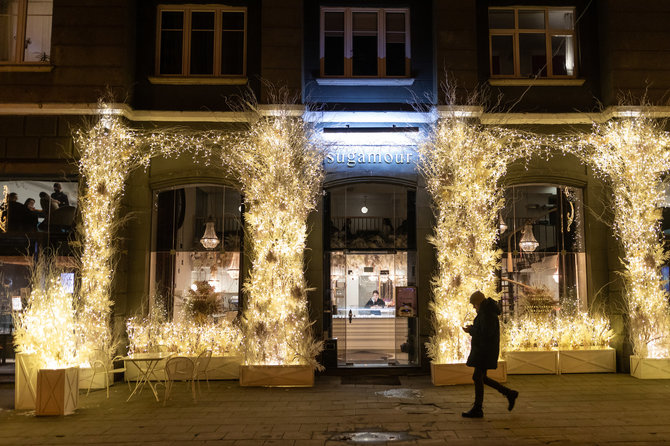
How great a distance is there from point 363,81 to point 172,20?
4.46m

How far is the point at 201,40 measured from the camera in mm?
12453

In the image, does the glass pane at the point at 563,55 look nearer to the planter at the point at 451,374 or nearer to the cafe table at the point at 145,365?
the planter at the point at 451,374

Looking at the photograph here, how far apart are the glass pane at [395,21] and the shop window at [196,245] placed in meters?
5.00

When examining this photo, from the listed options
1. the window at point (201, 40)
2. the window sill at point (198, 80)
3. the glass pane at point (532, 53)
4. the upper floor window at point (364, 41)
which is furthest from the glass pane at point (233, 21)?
the glass pane at point (532, 53)

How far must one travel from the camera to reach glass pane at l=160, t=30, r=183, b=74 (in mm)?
12383

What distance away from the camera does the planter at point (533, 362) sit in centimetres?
1110

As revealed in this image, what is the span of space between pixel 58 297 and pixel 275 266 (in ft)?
12.0

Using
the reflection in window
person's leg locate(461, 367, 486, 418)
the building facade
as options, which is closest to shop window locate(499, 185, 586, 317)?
the building facade

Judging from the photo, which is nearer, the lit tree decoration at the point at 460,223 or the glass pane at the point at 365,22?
the lit tree decoration at the point at 460,223

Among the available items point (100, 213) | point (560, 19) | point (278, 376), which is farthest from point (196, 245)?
point (560, 19)

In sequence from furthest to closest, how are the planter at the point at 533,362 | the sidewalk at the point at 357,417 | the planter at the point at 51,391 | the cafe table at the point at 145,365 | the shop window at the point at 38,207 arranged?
1. the shop window at the point at 38,207
2. the planter at the point at 533,362
3. the cafe table at the point at 145,365
4. the planter at the point at 51,391
5. the sidewalk at the point at 357,417

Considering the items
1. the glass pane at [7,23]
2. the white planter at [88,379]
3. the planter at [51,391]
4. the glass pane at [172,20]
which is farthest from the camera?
the glass pane at [172,20]

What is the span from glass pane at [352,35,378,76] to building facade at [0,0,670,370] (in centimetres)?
3

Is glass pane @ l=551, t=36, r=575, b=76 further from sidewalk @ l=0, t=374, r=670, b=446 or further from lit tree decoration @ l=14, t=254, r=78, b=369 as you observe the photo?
lit tree decoration @ l=14, t=254, r=78, b=369
